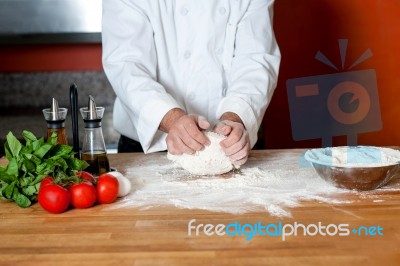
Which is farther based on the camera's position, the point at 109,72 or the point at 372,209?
the point at 109,72


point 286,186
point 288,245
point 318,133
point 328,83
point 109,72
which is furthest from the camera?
point 318,133

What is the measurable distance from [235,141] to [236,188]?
0.15 meters

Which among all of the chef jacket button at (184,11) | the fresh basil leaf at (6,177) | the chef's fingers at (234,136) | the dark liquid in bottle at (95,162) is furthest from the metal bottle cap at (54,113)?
the chef jacket button at (184,11)

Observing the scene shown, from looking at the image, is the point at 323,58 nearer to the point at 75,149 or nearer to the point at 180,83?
the point at 180,83

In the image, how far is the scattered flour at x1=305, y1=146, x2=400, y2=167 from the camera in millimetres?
1481

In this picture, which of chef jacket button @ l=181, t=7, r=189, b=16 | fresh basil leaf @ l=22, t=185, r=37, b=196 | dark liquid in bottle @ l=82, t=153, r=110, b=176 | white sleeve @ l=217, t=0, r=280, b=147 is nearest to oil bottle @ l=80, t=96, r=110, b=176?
dark liquid in bottle @ l=82, t=153, r=110, b=176

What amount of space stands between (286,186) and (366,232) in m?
0.34

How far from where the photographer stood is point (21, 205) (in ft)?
4.36

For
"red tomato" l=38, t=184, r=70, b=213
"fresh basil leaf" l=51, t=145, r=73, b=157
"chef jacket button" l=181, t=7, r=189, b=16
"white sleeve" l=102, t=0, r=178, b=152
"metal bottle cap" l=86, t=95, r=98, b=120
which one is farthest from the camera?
"chef jacket button" l=181, t=7, r=189, b=16

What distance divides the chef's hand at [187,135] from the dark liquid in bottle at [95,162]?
0.18 metres

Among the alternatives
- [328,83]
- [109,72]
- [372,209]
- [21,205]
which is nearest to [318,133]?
[328,83]

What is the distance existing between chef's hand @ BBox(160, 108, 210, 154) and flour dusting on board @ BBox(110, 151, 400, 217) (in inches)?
3.4

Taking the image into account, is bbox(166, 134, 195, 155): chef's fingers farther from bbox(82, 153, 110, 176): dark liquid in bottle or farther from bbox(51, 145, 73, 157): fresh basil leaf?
bbox(51, 145, 73, 157): fresh basil leaf

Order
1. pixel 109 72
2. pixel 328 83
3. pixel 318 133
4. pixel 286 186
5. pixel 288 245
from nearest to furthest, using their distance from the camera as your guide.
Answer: pixel 288 245 → pixel 286 186 → pixel 109 72 → pixel 328 83 → pixel 318 133
